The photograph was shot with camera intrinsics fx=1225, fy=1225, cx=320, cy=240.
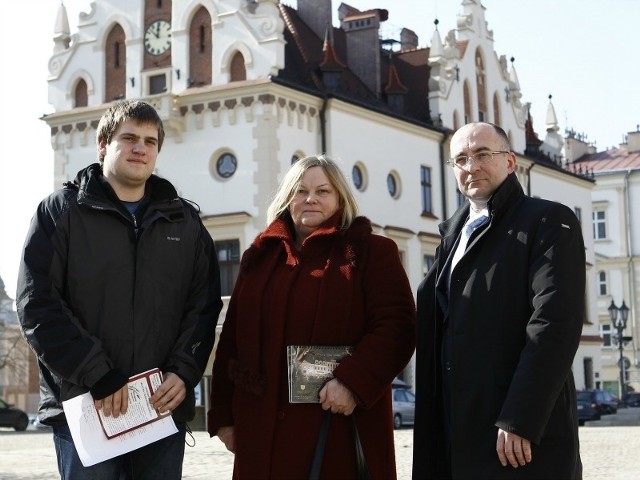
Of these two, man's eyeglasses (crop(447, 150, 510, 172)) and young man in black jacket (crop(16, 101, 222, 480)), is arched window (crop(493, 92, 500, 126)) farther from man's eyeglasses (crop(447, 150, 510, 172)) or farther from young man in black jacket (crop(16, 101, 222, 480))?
young man in black jacket (crop(16, 101, 222, 480))

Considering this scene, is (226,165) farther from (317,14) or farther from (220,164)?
(317,14)

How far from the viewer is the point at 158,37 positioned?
34750mm

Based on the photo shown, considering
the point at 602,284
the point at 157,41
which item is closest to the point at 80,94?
the point at 157,41

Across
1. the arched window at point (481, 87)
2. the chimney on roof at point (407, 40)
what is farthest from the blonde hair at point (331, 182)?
the chimney on roof at point (407, 40)

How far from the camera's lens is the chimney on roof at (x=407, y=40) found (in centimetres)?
4547

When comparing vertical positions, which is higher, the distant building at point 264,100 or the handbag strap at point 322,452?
the distant building at point 264,100

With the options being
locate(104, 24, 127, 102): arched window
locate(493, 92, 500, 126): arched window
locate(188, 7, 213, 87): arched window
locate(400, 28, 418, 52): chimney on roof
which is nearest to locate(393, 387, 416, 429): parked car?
locate(188, 7, 213, 87): arched window

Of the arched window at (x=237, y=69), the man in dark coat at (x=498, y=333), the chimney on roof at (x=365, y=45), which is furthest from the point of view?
the chimney on roof at (x=365, y=45)

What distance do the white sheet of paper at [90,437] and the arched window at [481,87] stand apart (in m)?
37.5

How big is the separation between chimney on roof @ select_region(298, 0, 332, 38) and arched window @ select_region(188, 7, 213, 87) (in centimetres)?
575

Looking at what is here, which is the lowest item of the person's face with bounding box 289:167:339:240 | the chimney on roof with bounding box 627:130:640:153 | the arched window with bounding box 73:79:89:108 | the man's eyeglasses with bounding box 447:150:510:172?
the person's face with bounding box 289:167:339:240

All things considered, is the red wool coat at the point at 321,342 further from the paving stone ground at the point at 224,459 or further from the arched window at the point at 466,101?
the arched window at the point at 466,101

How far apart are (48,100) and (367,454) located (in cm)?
3167

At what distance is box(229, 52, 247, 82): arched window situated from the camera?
32975 millimetres
